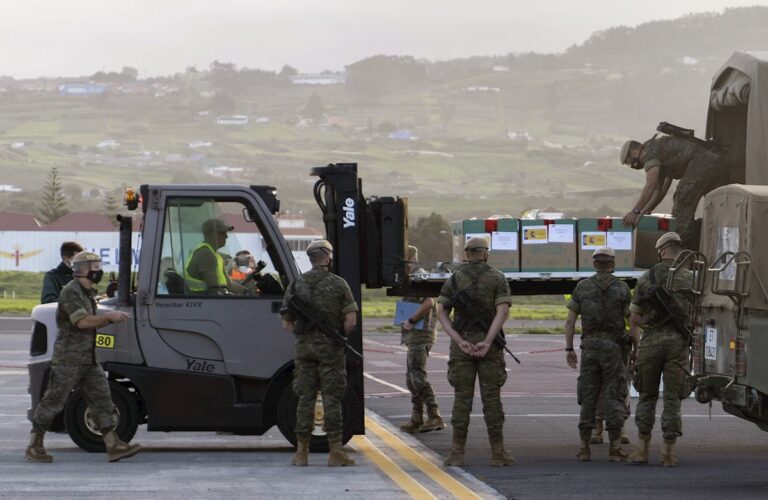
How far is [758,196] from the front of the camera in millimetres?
11117

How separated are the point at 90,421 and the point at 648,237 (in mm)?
5468

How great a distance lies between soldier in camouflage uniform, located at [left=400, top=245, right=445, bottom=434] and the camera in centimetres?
1573

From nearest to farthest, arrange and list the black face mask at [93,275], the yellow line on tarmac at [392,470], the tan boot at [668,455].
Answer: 1. the yellow line on tarmac at [392,470]
2. the tan boot at [668,455]
3. the black face mask at [93,275]

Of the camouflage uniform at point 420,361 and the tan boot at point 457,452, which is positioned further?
the camouflage uniform at point 420,361

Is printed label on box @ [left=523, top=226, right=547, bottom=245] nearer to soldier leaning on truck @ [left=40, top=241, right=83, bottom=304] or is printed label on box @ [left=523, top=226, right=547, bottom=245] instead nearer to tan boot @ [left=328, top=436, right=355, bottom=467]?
tan boot @ [left=328, top=436, right=355, bottom=467]

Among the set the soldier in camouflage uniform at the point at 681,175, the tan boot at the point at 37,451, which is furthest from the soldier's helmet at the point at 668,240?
the tan boot at the point at 37,451

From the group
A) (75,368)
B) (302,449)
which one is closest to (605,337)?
(302,449)

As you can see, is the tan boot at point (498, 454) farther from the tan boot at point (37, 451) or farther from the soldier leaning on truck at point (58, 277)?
the soldier leaning on truck at point (58, 277)

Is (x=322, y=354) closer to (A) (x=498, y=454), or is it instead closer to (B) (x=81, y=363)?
(A) (x=498, y=454)

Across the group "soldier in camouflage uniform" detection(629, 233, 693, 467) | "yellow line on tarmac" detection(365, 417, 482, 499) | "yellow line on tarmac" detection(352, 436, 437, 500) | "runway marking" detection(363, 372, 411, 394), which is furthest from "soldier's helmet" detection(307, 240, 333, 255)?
"runway marking" detection(363, 372, 411, 394)

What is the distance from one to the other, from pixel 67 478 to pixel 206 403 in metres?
2.00

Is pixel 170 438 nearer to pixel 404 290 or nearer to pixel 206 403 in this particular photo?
pixel 206 403

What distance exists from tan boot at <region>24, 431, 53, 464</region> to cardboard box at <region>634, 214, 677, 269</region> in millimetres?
5710

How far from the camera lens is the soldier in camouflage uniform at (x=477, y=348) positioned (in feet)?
40.8
